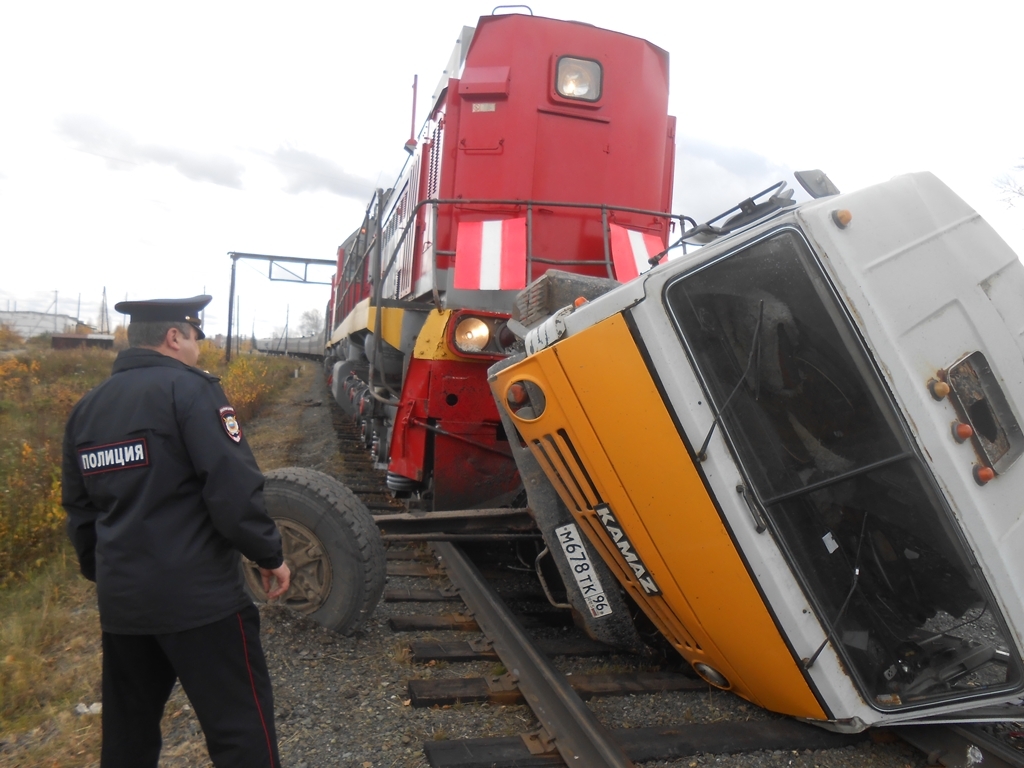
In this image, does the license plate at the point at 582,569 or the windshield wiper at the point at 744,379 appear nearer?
the windshield wiper at the point at 744,379

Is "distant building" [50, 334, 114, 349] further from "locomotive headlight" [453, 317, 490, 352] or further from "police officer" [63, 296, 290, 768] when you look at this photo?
"police officer" [63, 296, 290, 768]

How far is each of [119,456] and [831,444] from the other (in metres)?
2.20

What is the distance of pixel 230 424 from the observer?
2.28 meters

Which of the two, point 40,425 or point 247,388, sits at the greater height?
point 247,388

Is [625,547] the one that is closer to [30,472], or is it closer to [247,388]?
[30,472]

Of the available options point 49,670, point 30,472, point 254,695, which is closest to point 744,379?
point 254,695

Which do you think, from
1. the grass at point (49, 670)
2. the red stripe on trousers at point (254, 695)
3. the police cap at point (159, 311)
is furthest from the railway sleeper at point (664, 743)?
the police cap at point (159, 311)

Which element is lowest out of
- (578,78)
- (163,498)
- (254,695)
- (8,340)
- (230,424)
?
(254,695)

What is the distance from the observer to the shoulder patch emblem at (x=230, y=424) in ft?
7.36

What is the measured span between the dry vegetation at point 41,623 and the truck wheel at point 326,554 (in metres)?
0.83

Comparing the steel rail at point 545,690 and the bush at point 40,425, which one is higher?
the bush at point 40,425

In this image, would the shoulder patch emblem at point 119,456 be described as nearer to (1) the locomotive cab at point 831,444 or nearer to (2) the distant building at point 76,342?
(1) the locomotive cab at point 831,444

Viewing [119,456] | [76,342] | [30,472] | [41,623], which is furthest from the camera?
[76,342]

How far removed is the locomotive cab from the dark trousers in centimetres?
133
